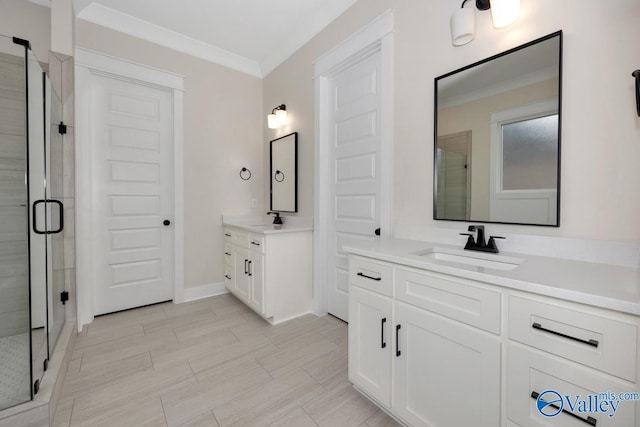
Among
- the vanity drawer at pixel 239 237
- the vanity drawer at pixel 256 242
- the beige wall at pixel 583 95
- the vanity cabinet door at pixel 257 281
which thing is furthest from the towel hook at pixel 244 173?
the beige wall at pixel 583 95

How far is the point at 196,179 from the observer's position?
3188mm

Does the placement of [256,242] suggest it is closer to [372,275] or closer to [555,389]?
[372,275]

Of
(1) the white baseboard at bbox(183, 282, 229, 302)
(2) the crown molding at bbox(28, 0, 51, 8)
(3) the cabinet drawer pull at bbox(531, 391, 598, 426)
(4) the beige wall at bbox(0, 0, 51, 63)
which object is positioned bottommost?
(1) the white baseboard at bbox(183, 282, 229, 302)

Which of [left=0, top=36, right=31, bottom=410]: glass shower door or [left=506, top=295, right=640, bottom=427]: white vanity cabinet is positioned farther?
[left=0, top=36, right=31, bottom=410]: glass shower door

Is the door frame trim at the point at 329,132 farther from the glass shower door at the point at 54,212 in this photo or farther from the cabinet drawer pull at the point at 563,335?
the glass shower door at the point at 54,212

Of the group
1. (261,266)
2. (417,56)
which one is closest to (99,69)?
(261,266)

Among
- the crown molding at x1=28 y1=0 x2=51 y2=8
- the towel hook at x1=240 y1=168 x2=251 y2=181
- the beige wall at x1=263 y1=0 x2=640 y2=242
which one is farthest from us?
the towel hook at x1=240 y1=168 x2=251 y2=181

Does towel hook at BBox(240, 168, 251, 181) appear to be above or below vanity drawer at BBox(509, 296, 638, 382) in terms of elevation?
above

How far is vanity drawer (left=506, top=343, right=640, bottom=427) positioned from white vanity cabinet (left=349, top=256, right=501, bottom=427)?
6cm

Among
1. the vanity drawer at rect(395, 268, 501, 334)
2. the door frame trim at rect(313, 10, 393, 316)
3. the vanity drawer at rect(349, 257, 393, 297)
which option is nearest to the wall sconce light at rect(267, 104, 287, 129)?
the door frame trim at rect(313, 10, 393, 316)

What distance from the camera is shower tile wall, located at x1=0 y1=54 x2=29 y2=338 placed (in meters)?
1.64

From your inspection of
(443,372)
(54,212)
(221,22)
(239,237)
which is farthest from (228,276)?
(221,22)

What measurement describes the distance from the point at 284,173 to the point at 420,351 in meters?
2.41

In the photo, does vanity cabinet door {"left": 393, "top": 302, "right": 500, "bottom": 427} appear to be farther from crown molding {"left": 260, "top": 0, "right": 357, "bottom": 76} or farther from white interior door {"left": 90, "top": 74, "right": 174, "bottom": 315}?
white interior door {"left": 90, "top": 74, "right": 174, "bottom": 315}
